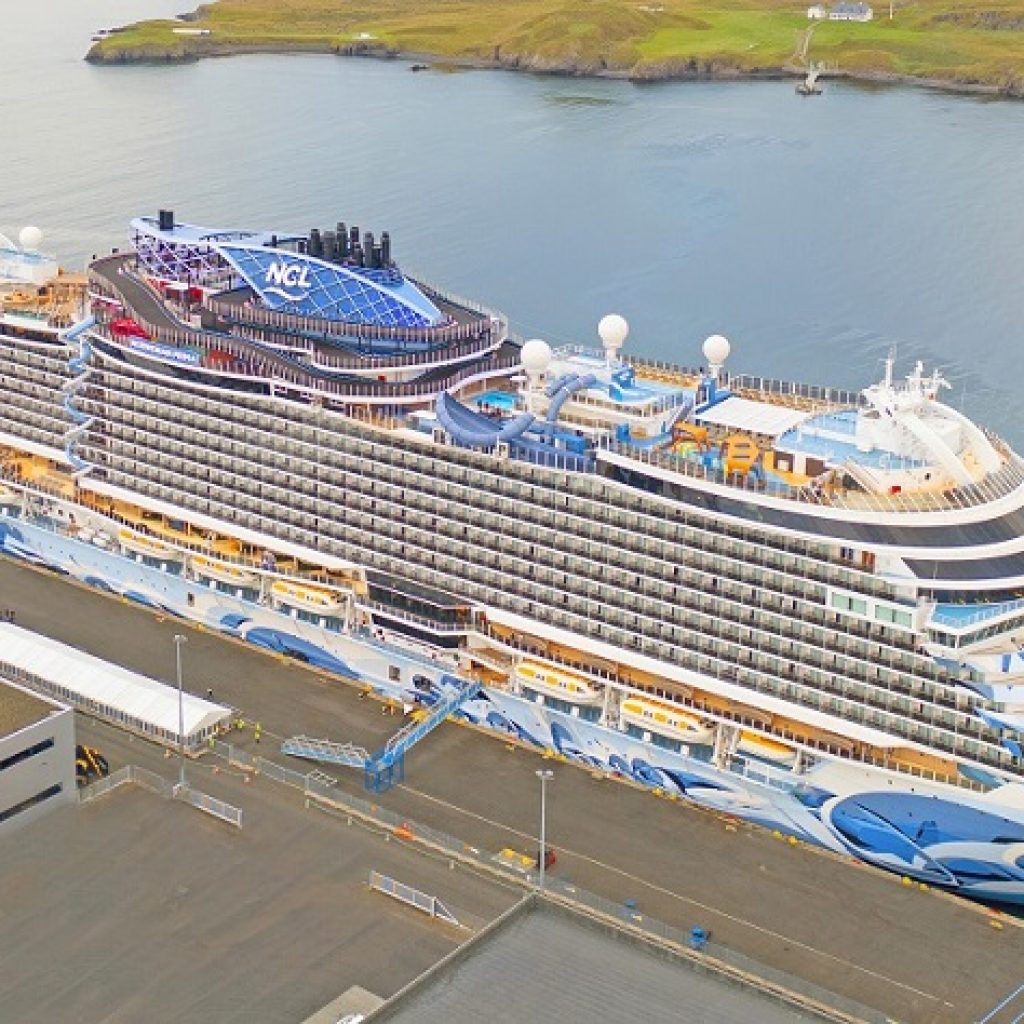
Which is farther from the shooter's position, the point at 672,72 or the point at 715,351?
the point at 672,72

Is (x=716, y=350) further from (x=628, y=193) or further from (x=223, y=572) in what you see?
(x=628, y=193)

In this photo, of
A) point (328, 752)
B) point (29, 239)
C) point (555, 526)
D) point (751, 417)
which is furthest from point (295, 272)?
point (328, 752)

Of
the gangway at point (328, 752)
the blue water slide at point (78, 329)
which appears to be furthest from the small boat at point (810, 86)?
the gangway at point (328, 752)

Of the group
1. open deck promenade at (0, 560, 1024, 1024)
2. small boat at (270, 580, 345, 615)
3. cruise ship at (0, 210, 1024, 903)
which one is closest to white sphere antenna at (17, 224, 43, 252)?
cruise ship at (0, 210, 1024, 903)

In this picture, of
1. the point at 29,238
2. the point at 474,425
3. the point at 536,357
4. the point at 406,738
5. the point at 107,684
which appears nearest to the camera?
the point at 406,738

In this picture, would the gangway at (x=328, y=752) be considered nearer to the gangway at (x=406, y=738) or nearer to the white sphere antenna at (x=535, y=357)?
the gangway at (x=406, y=738)

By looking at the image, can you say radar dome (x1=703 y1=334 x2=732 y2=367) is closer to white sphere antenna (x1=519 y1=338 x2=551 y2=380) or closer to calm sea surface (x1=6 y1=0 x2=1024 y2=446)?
white sphere antenna (x1=519 y1=338 x2=551 y2=380)
